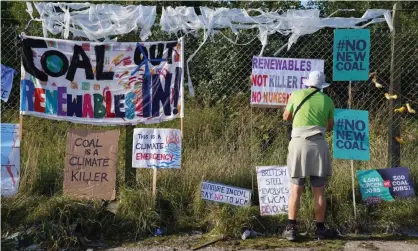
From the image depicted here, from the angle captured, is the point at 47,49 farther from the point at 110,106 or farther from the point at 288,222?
the point at 288,222

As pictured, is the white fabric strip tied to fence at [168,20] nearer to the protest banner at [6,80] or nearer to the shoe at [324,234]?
the protest banner at [6,80]

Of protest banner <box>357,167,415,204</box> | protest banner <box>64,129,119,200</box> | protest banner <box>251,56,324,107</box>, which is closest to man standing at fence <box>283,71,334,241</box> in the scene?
protest banner <box>251,56,324,107</box>

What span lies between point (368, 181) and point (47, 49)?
391cm

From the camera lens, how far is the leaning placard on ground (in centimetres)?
590

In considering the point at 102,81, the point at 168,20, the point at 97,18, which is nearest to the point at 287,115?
the point at 168,20

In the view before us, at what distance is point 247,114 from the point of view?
24.2 feet

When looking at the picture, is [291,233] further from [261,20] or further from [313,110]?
[261,20]

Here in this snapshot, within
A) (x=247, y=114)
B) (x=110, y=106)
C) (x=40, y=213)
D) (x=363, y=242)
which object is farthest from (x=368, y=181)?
(x=40, y=213)

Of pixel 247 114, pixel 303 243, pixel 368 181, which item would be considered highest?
pixel 247 114

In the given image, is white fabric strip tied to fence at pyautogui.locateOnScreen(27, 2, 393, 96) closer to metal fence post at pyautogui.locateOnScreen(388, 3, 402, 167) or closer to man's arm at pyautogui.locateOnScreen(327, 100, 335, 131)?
metal fence post at pyautogui.locateOnScreen(388, 3, 402, 167)

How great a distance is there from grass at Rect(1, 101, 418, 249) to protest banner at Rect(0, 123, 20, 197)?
11cm

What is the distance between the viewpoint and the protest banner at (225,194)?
573 cm

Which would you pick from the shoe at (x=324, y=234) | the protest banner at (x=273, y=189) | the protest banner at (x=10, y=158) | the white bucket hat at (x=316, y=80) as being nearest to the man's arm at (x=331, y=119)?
the white bucket hat at (x=316, y=80)

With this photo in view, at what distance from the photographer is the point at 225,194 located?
5.75 meters
